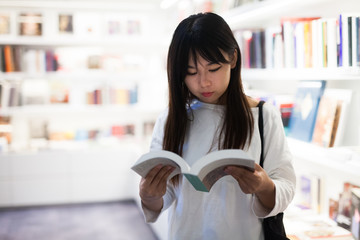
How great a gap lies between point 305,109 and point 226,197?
109 centimetres

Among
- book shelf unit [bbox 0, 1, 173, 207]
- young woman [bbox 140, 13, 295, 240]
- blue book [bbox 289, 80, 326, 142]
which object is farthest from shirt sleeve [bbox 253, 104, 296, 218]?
book shelf unit [bbox 0, 1, 173, 207]

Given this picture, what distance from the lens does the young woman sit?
1.18 meters

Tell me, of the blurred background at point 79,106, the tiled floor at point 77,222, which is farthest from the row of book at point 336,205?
the tiled floor at point 77,222

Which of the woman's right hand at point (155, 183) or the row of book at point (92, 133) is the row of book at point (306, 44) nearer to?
the woman's right hand at point (155, 183)

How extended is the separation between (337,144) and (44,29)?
137 inches

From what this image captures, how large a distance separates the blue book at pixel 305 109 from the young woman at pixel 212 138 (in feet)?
2.91

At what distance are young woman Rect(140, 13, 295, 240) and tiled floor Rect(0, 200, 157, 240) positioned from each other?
95.1 inches

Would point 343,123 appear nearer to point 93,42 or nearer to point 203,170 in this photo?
point 203,170

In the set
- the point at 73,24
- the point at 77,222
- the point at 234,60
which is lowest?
the point at 77,222

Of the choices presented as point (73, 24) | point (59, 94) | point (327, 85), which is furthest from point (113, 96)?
point (327, 85)

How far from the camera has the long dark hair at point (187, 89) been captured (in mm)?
1185

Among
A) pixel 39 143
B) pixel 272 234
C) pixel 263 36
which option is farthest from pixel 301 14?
pixel 39 143

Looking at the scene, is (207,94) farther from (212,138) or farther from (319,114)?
(319,114)

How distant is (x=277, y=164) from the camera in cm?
119
